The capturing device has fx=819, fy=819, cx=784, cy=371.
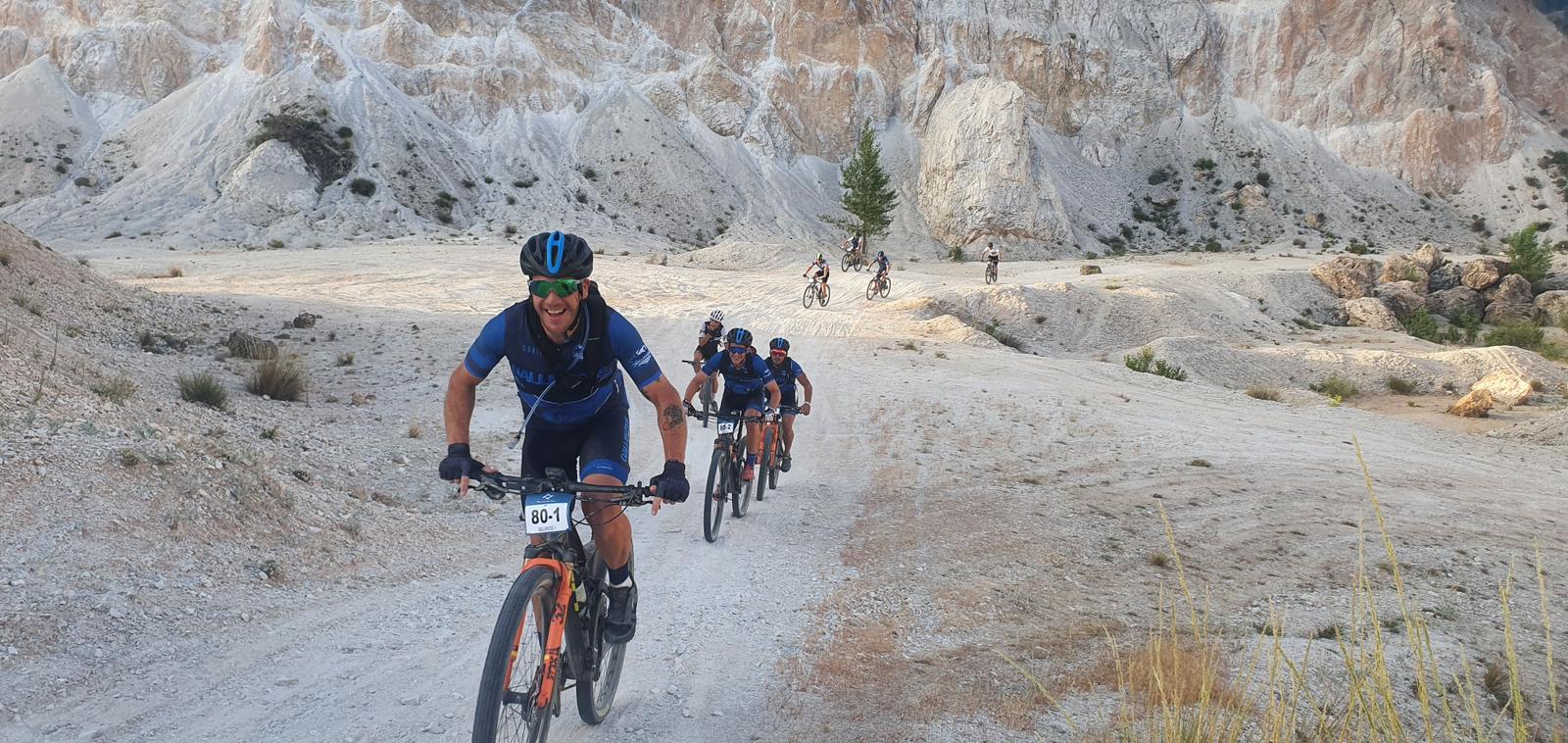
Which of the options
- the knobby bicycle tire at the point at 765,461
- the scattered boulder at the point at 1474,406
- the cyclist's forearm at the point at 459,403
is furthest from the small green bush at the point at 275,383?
the scattered boulder at the point at 1474,406

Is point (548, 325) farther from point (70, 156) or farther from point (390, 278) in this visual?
point (70, 156)

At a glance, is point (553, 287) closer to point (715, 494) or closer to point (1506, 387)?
point (715, 494)

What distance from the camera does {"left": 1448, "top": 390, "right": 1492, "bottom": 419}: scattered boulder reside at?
1761 cm

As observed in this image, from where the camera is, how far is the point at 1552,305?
33531mm

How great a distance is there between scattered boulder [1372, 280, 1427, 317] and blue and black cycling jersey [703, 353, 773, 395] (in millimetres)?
35925

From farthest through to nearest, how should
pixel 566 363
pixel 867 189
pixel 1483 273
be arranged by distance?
pixel 867 189 < pixel 1483 273 < pixel 566 363

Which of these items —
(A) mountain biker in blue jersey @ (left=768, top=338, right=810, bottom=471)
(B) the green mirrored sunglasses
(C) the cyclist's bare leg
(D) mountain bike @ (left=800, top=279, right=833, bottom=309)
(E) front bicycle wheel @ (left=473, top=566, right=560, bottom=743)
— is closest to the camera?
(E) front bicycle wheel @ (left=473, top=566, right=560, bottom=743)

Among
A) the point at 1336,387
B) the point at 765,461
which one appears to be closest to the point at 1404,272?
the point at 1336,387

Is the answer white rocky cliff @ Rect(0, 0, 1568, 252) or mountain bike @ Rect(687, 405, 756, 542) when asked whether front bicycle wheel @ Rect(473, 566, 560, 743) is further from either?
white rocky cliff @ Rect(0, 0, 1568, 252)

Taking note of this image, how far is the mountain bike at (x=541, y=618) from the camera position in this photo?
10.5 feet

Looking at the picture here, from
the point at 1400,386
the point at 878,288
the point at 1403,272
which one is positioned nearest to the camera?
the point at 1400,386

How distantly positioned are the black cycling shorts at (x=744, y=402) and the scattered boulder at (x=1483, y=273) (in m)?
41.0

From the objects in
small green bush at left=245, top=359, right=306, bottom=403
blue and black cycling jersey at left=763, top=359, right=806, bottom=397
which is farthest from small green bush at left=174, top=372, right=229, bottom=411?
blue and black cycling jersey at left=763, top=359, right=806, bottom=397

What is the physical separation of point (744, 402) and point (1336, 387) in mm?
18597
